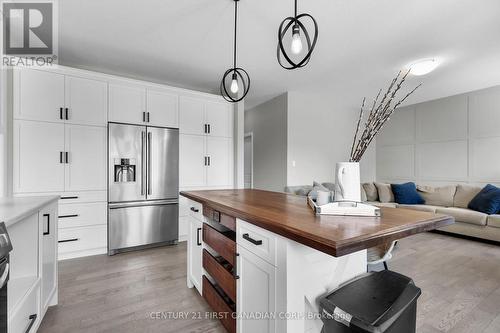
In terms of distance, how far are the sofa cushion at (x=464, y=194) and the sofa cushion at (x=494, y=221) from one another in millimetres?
671

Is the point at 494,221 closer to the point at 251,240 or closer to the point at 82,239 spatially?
the point at 251,240

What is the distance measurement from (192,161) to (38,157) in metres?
1.93

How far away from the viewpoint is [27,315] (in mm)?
1360

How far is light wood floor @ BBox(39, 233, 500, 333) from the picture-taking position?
1704 millimetres

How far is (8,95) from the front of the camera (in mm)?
2682

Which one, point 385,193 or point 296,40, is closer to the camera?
point 296,40

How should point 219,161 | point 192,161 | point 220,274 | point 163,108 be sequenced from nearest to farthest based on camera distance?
point 220,274 < point 163,108 < point 192,161 < point 219,161

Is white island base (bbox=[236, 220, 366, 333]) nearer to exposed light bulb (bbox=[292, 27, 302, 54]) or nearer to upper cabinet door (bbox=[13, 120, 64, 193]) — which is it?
exposed light bulb (bbox=[292, 27, 302, 54])

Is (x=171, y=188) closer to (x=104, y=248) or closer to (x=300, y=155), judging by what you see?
(x=104, y=248)

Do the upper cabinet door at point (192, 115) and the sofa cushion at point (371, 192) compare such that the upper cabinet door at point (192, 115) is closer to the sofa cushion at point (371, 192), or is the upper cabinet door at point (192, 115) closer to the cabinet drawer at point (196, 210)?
the cabinet drawer at point (196, 210)

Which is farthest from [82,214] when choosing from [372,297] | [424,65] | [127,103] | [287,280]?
[424,65]

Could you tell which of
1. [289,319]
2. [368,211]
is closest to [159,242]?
[289,319]

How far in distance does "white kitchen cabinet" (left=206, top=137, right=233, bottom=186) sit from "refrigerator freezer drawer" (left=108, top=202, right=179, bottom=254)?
32.0 inches

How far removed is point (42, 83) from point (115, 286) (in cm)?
262
